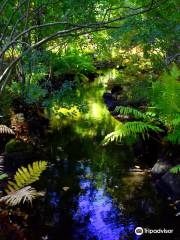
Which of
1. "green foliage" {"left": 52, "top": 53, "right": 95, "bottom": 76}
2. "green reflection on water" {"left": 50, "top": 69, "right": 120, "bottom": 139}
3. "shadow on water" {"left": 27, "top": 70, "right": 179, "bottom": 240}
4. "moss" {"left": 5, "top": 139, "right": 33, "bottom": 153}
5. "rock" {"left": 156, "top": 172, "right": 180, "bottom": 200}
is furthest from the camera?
"green foliage" {"left": 52, "top": 53, "right": 95, "bottom": 76}

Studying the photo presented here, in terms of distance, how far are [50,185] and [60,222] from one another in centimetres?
160

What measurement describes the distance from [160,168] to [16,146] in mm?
3434

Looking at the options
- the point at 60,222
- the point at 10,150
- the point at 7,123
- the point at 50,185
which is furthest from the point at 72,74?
the point at 60,222

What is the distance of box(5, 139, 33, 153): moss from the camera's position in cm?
916

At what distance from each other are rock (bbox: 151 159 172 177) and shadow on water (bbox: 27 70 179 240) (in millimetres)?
225

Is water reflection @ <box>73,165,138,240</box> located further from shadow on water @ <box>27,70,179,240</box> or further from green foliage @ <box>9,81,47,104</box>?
green foliage @ <box>9,81,47,104</box>

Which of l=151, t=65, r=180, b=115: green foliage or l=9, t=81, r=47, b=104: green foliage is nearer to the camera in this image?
l=151, t=65, r=180, b=115: green foliage

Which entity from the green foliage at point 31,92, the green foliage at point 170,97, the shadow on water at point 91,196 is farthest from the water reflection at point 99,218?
the green foliage at point 31,92

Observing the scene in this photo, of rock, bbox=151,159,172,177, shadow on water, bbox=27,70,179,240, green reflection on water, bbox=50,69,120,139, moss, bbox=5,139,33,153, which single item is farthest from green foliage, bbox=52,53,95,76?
rock, bbox=151,159,172,177

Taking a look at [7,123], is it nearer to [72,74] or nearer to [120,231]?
[120,231]

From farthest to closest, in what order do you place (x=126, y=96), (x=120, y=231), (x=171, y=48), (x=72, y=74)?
1. (x=72, y=74)
2. (x=126, y=96)
3. (x=171, y=48)
4. (x=120, y=231)

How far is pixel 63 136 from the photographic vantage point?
1157 cm

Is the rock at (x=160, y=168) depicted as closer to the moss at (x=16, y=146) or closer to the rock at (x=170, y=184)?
the rock at (x=170, y=184)

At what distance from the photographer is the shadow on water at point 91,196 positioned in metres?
6.15
